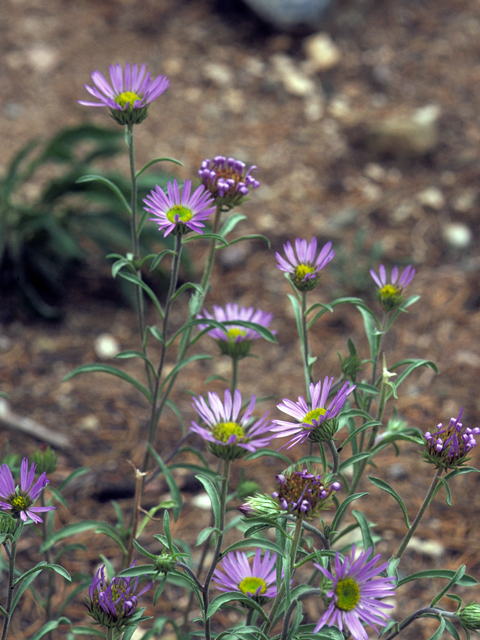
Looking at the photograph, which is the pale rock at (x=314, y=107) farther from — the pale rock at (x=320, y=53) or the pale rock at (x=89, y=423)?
the pale rock at (x=89, y=423)

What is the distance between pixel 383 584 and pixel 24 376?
1894 mm

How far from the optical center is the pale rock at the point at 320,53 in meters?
4.27

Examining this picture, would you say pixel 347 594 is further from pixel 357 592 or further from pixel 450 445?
pixel 450 445

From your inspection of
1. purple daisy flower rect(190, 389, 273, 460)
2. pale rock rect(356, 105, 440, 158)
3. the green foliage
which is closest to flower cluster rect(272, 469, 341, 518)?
purple daisy flower rect(190, 389, 273, 460)

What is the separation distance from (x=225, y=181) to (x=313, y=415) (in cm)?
50

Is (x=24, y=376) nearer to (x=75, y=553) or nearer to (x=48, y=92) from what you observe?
(x=75, y=553)

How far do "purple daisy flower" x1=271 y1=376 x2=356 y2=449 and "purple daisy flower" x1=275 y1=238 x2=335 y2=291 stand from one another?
0.25m

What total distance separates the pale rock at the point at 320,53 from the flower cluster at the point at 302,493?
3645 millimetres

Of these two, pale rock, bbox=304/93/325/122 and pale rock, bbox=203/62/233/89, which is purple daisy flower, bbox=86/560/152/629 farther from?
pale rock, bbox=203/62/233/89

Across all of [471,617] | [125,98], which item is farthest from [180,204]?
[471,617]

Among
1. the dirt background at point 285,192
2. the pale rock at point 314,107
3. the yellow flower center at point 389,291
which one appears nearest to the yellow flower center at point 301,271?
the yellow flower center at point 389,291

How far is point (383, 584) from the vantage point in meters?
1.01

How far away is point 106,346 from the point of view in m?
2.80

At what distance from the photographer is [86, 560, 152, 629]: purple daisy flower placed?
45.0 inches
